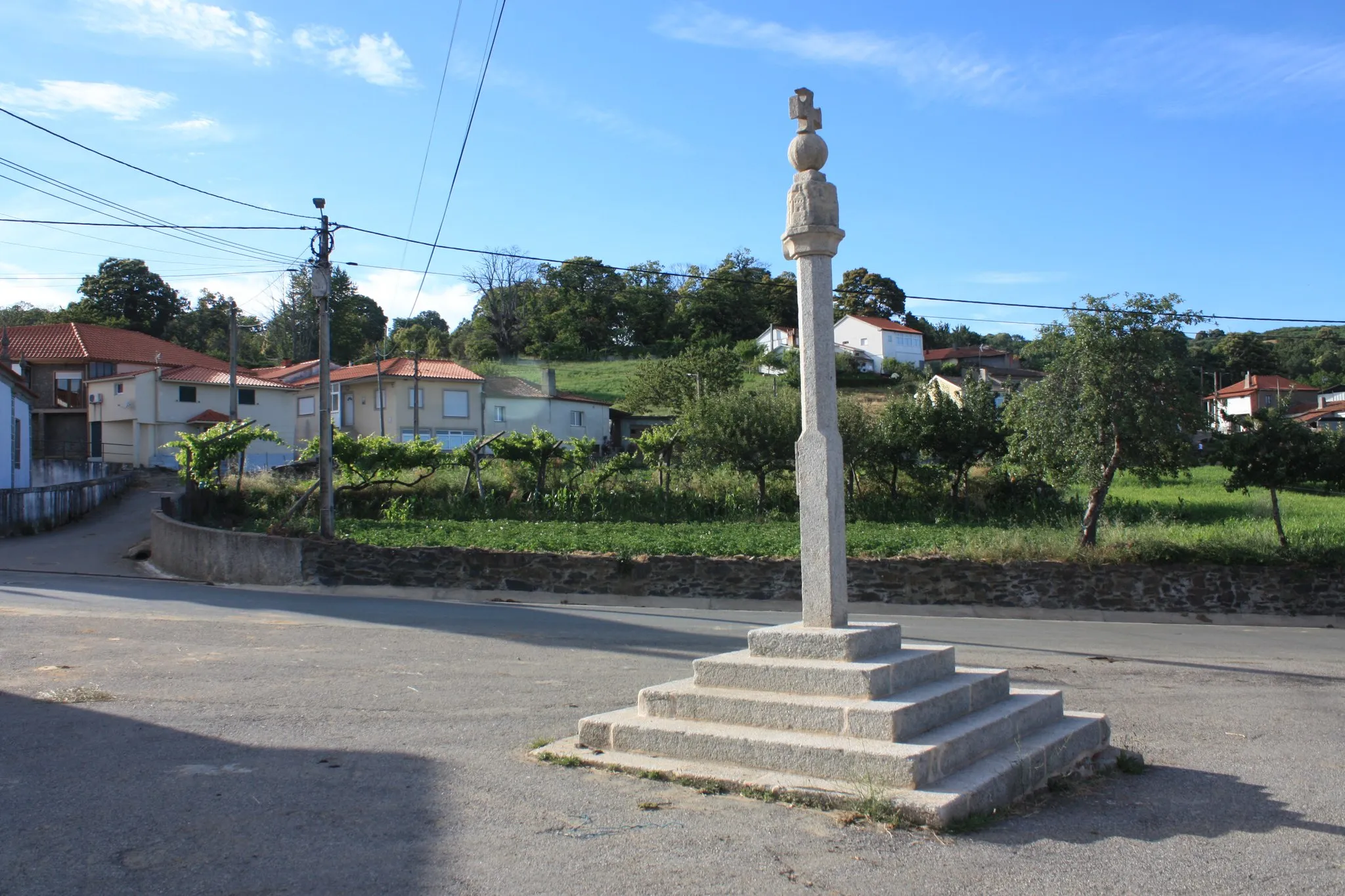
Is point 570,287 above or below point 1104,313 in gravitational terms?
above

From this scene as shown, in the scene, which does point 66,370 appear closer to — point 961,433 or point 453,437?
point 453,437

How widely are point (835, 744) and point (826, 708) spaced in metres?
0.30

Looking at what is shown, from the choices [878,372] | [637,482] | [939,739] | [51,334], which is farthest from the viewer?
[878,372]

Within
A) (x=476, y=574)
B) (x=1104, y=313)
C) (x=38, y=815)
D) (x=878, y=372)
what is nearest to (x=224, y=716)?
(x=38, y=815)

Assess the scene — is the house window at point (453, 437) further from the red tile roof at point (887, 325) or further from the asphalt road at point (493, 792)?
the asphalt road at point (493, 792)

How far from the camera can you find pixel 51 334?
5916 cm

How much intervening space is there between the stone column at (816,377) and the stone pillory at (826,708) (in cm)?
1

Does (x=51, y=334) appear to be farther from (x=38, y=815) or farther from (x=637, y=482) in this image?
(x=38, y=815)

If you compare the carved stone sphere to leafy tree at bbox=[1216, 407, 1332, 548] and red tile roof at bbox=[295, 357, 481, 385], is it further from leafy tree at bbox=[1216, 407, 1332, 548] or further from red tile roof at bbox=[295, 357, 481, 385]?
red tile roof at bbox=[295, 357, 481, 385]

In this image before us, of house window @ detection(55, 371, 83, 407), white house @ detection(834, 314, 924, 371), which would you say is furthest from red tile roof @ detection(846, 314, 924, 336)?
house window @ detection(55, 371, 83, 407)

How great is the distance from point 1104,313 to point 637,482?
14.7 metres

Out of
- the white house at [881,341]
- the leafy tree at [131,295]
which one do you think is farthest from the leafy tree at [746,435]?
the leafy tree at [131,295]

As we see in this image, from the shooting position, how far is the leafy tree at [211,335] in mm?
85188

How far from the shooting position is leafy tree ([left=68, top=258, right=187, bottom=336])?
277 feet
